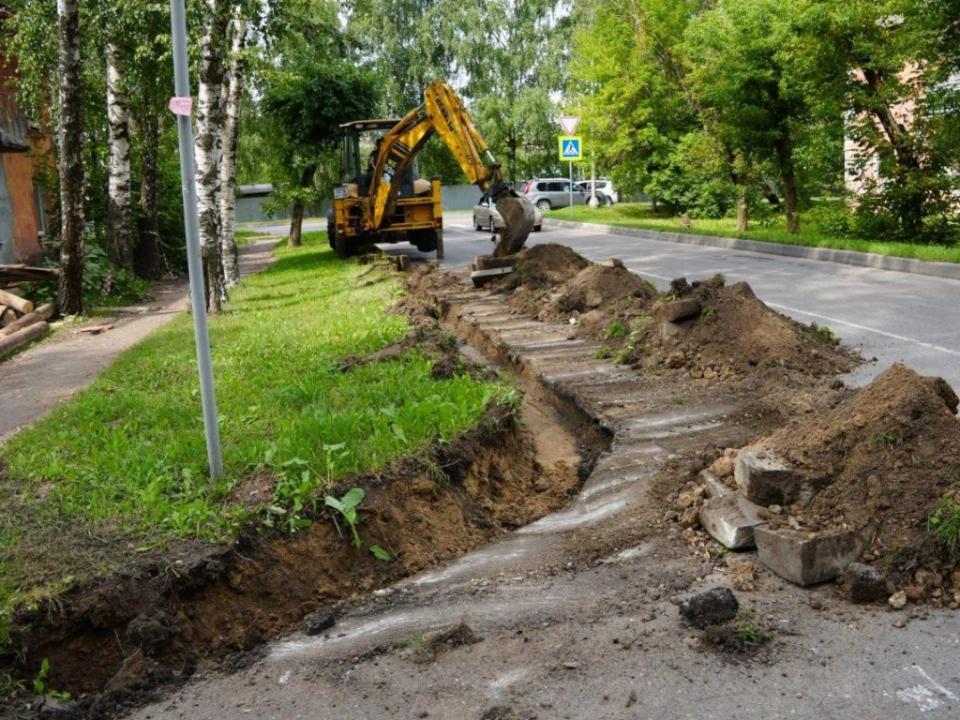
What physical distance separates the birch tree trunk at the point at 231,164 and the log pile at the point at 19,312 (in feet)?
11.1

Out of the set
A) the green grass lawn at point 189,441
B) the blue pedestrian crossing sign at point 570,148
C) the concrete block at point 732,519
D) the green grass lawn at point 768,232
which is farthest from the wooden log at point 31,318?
the blue pedestrian crossing sign at point 570,148

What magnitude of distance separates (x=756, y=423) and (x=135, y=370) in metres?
5.69

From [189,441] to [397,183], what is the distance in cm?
1394

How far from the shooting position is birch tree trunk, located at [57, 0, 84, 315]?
40.9 ft

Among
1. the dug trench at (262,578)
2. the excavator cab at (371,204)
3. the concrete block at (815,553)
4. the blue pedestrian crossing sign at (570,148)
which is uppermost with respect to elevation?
the blue pedestrian crossing sign at (570,148)

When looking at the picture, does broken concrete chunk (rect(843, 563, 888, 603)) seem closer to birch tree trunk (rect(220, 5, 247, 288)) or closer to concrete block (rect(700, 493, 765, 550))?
concrete block (rect(700, 493, 765, 550))

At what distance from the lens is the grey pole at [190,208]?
14.5ft

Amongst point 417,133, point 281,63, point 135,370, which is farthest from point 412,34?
point 135,370

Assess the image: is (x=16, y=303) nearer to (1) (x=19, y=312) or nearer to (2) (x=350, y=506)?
(1) (x=19, y=312)

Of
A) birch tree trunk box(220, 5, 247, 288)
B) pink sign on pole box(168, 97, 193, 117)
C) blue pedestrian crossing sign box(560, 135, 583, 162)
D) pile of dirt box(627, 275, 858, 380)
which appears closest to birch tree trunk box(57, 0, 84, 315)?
birch tree trunk box(220, 5, 247, 288)

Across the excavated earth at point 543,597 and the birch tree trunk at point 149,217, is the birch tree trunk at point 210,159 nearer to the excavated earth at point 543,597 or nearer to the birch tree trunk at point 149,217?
the birch tree trunk at point 149,217

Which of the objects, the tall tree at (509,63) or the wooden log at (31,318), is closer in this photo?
the wooden log at (31,318)

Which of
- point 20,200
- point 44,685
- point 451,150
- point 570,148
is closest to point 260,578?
point 44,685

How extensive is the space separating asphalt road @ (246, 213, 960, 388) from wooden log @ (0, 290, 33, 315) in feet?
28.1
